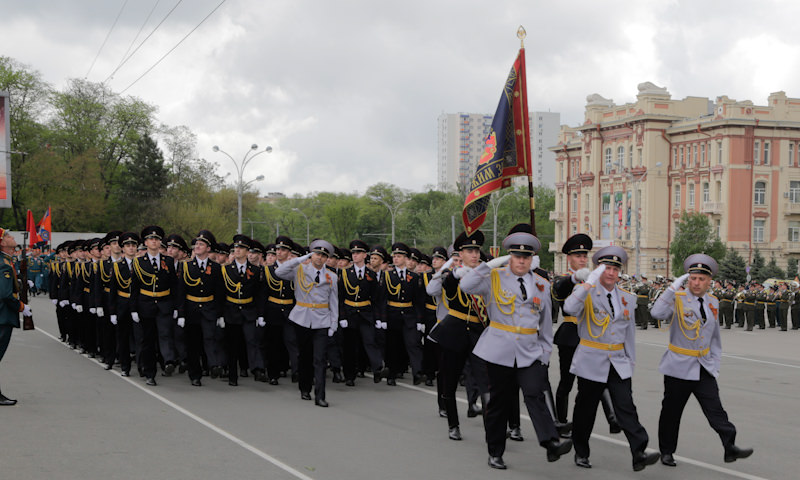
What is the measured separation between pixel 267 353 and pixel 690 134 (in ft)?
230

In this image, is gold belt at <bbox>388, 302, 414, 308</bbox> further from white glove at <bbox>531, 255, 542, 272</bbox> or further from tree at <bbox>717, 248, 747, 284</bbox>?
tree at <bbox>717, 248, 747, 284</bbox>

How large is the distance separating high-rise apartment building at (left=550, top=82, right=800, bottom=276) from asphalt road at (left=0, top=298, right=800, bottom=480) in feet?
187

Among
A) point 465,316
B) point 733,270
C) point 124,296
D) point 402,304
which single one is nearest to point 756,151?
point 733,270

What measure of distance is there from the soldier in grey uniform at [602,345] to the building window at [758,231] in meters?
71.7

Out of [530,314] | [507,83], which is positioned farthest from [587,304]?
[507,83]

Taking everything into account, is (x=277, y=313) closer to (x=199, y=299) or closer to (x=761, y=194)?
(x=199, y=299)

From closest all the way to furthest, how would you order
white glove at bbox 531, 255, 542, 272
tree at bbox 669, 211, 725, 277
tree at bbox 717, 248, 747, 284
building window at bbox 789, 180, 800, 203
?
white glove at bbox 531, 255, 542, 272, tree at bbox 717, 248, 747, 284, tree at bbox 669, 211, 725, 277, building window at bbox 789, 180, 800, 203

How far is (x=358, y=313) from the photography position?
13641 mm

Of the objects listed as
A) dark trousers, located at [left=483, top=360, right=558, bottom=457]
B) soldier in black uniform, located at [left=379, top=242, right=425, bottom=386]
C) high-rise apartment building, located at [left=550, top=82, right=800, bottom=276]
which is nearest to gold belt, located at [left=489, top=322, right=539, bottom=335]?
dark trousers, located at [left=483, top=360, right=558, bottom=457]

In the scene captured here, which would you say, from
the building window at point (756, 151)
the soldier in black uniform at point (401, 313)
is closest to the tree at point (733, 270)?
the building window at point (756, 151)

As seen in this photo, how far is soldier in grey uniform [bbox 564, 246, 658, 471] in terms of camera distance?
305 inches

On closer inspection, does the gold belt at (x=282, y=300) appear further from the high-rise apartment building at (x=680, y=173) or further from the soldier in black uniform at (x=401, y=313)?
the high-rise apartment building at (x=680, y=173)

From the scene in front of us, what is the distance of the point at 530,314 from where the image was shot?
26.1 ft

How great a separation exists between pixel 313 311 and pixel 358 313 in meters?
2.24
